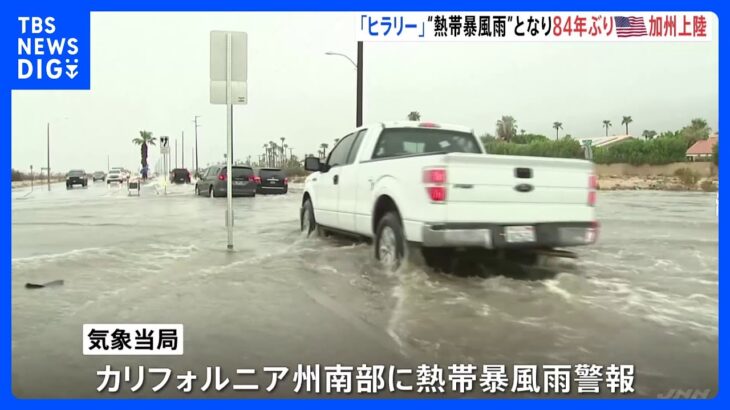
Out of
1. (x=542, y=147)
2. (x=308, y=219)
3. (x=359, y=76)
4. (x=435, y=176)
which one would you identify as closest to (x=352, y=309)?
(x=435, y=176)

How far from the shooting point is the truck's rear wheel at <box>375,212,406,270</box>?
19.1ft

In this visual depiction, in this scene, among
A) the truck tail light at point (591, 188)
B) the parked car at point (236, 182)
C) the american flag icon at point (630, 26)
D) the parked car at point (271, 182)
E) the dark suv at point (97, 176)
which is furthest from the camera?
the dark suv at point (97, 176)

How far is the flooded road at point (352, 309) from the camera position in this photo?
342 cm

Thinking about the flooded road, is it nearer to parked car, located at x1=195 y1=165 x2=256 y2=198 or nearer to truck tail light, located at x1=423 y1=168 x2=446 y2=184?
truck tail light, located at x1=423 y1=168 x2=446 y2=184

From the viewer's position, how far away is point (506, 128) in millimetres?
6820

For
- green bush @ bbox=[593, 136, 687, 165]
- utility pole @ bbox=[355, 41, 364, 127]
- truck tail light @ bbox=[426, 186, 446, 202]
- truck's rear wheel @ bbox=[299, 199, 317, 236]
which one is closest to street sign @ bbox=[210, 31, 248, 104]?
utility pole @ bbox=[355, 41, 364, 127]

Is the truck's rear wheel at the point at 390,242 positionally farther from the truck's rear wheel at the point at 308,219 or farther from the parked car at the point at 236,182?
the parked car at the point at 236,182

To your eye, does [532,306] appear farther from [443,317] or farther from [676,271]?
[676,271]

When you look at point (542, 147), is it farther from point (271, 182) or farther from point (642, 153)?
point (271, 182)

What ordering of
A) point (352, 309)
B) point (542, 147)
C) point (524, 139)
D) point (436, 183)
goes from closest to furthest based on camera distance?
point (352, 309)
point (436, 183)
point (524, 139)
point (542, 147)

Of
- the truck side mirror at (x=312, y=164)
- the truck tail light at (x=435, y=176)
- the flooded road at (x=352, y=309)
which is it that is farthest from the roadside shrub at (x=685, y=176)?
the truck tail light at (x=435, y=176)

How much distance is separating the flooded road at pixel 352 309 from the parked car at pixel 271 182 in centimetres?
1425

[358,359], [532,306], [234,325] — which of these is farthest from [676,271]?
[234,325]

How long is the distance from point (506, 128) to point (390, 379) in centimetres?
444
